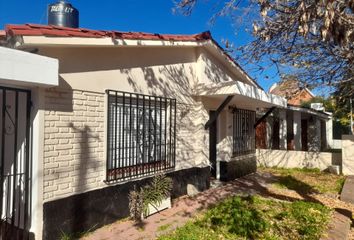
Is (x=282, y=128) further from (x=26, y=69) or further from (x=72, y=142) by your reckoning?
(x=26, y=69)

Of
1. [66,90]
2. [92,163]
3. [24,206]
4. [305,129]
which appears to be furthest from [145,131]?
[305,129]

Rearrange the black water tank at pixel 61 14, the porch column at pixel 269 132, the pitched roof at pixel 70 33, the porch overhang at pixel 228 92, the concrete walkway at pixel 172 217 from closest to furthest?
the pitched roof at pixel 70 33, the concrete walkway at pixel 172 217, the black water tank at pixel 61 14, the porch overhang at pixel 228 92, the porch column at pixel 269 132

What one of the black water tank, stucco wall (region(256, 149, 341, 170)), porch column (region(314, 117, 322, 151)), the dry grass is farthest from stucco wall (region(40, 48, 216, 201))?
porch column (region(314, 117, 322, 151))

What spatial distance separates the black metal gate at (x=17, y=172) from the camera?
5.01 m

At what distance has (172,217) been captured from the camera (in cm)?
699

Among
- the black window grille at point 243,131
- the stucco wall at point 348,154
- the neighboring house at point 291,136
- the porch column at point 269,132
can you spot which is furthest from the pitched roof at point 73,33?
the porch column at point 269,132

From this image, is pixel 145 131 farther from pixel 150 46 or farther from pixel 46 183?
pixel 46 183

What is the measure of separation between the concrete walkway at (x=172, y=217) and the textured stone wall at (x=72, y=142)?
0.91 metres

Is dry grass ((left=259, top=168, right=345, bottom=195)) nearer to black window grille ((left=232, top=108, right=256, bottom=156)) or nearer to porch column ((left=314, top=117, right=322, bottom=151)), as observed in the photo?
black window grille ((left=232, top=108, right=256, bottom=156))

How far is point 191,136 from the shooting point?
9.41 meters

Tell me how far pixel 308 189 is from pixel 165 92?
5.86 m

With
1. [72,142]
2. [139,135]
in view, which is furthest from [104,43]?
[139,135]

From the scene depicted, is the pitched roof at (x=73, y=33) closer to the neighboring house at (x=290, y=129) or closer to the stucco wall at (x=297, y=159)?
the neighboring house at (x=290, y=129)

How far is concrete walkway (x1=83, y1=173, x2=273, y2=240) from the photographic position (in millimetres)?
5898
